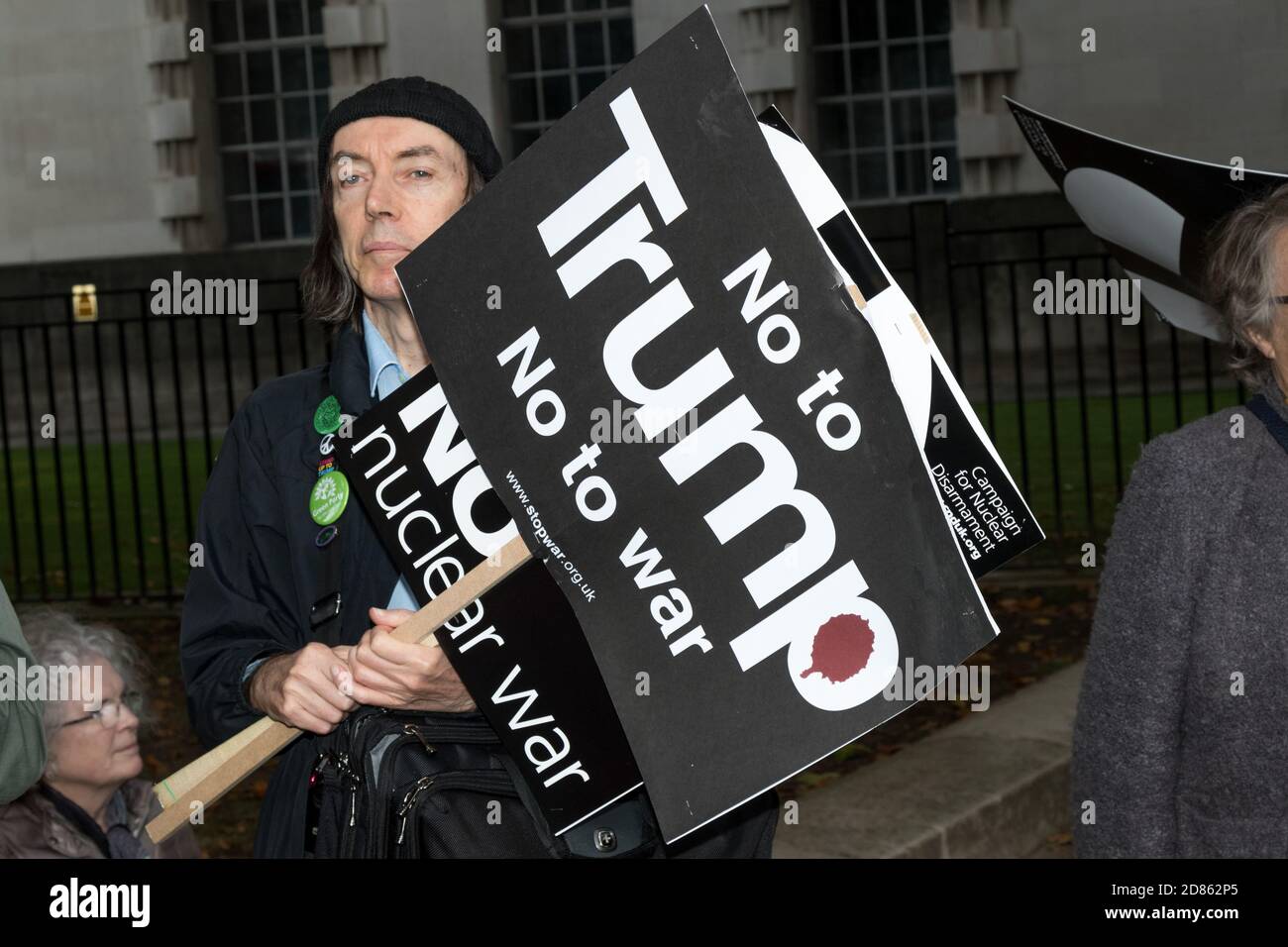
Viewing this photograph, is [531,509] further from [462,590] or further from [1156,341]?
[1156,341]

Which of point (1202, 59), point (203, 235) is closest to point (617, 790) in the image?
point (1202, 59)

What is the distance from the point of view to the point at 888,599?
2.08 m

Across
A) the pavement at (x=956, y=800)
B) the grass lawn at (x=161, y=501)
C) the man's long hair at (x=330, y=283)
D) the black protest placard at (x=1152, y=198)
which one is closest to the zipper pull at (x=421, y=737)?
the man's long hair at (x=330, y=283)

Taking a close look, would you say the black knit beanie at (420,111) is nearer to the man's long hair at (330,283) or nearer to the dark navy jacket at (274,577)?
the man's long hair at (330,283)

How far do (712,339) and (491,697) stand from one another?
1.74 feet

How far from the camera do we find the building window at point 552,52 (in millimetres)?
19172

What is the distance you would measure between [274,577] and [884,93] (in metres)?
17.3

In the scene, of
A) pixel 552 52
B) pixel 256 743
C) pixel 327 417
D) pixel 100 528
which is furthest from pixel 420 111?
pixel 552 52

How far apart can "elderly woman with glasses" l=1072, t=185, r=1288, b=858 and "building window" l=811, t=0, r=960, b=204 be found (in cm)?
1651

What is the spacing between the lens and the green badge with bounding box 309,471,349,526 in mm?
2373

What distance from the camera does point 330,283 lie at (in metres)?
2.63

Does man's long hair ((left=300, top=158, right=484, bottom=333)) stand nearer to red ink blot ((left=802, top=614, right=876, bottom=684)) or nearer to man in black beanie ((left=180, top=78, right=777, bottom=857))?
man in black beanie ((left=180, top=78, right=777, bottom=857))

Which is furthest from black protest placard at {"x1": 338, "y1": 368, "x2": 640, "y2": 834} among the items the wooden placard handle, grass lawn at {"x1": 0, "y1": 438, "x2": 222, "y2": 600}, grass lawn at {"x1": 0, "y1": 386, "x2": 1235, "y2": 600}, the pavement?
grass lawn at {"x1": 0, "y1": 386, "x2": 1235, "y2": 600}

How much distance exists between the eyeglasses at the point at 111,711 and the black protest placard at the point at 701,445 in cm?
117
